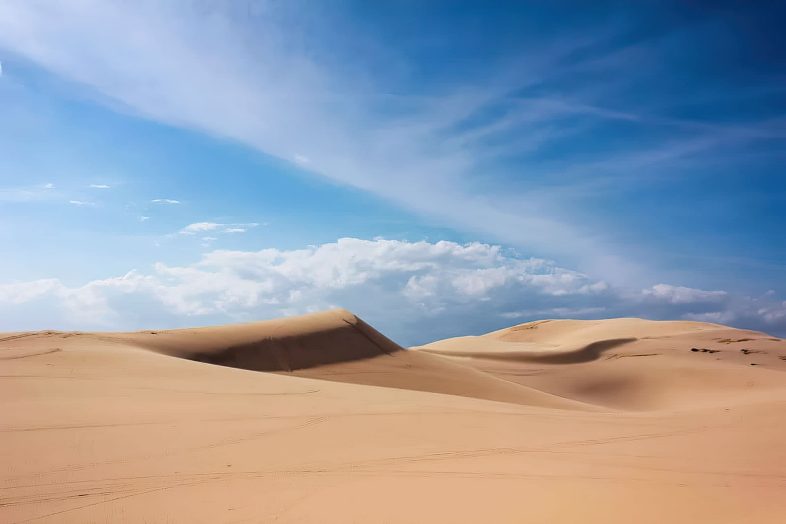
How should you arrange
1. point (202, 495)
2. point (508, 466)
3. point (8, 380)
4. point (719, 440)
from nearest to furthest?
point (202, 495) → point (508, 466) → point (719, 440) → point (8, 380)

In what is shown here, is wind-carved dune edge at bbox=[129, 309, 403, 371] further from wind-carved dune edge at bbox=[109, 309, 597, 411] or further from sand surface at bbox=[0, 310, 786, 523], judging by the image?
sand surface at bbox=[0, 310, 786, 523]

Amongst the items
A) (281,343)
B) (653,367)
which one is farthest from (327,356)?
(653,367)

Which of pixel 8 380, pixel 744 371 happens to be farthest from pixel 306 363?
pixel 744 371

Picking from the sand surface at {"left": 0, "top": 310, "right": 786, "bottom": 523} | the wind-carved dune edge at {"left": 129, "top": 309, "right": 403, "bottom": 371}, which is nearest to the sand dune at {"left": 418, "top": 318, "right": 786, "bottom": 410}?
the wind-carved dune edge at {"left": 129, "top": 309, "right": 403, "bottom": 371}

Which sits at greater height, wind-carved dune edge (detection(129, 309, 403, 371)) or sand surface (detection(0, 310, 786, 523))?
wind-carved dune edge (detection(129, 309, 403, 371))

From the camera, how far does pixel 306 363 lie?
57.2 ft

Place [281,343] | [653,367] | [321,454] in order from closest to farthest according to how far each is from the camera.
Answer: [321,454], [281,343], [653,367]

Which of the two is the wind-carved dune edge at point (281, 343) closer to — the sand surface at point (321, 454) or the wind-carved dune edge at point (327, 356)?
the wind-carved dune edge at point (327, 356)

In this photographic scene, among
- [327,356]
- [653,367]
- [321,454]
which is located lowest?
[321,454]

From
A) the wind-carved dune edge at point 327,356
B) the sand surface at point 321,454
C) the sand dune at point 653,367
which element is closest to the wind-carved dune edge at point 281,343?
the wind-carved dune edge at point 327,356

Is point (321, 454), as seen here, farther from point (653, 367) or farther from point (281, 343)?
point (653, 367)

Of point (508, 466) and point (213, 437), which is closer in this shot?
point (508, 466)

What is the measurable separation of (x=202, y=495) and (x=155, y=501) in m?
0.35

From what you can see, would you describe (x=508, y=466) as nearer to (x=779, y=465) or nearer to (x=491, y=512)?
(x=491, y=512)
